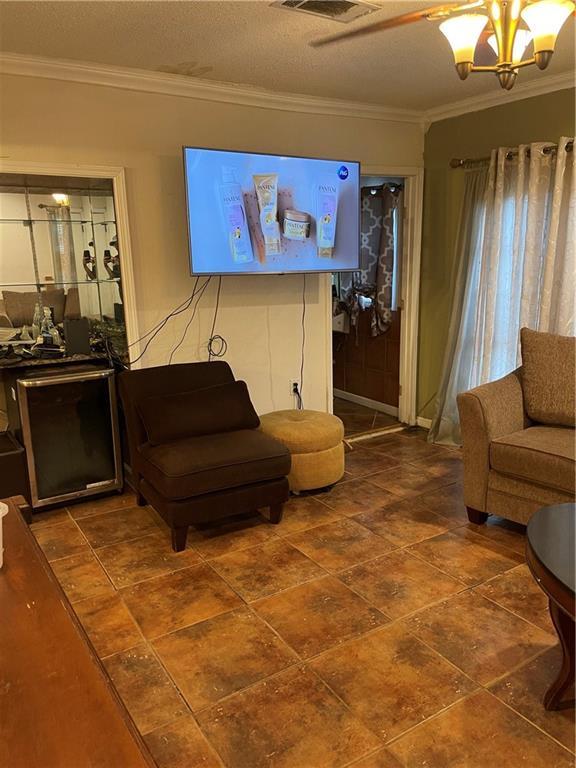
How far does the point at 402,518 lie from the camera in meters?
3.35

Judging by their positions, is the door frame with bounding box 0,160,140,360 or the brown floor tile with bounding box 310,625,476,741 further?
the door frame with bounding box 0,160,140,360

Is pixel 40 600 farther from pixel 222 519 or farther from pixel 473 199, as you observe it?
pixel 473 199

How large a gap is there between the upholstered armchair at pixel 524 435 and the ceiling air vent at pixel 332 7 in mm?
1916

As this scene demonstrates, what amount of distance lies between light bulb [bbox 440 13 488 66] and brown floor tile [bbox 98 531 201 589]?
96.5 inches

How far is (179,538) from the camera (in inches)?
118

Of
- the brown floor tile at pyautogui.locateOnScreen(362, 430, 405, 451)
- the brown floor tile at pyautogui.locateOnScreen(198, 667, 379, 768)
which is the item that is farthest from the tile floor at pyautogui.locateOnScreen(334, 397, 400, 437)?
the brown floor tile at pyautogui.locateOnScreen(198, 667, 379, 768)

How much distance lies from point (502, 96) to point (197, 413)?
300 cm

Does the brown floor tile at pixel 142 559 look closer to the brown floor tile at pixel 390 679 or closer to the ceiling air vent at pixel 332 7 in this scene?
the brown floor tile at pixel 390 679

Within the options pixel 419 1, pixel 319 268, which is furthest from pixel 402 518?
pixel 419 1

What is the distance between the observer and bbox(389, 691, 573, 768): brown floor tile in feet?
5.69

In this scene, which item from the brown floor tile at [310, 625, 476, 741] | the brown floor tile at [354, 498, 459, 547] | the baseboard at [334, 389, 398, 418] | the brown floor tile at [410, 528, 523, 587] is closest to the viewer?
the brown floor tile at [310, 625, 476, 741]

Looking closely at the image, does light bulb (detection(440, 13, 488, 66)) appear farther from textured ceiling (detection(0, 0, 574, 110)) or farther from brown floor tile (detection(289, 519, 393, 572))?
brown floor tile (detection(289, 519, 393, 572))

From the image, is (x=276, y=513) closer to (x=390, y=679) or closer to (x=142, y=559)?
(x=142, y=559)

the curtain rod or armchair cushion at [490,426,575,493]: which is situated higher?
the curtain rod
